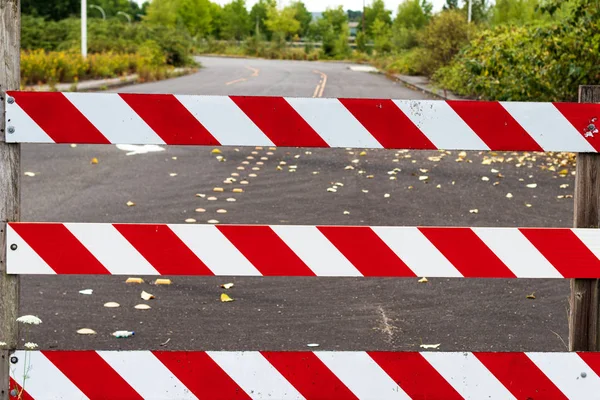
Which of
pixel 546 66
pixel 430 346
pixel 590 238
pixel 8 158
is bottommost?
pixel 430 346

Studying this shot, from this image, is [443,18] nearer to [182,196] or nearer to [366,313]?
[182,196]

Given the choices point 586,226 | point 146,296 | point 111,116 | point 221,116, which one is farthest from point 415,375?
point 146,296

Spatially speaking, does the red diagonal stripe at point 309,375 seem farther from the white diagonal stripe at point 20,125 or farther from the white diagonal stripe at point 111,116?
the white diagonal stripe at point 20,125

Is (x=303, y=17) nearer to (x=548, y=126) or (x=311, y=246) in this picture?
(x=548, y=126)

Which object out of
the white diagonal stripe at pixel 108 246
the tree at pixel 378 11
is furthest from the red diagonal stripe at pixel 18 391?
the tree at pixel 378 11

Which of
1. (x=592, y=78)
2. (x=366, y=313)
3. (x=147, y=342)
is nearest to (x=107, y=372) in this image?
(x=147, y=342)

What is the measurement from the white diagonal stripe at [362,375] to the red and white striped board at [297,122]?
77cm

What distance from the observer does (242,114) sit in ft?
10.9

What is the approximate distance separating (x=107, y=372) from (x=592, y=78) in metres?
13.4

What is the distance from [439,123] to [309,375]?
1036 mm

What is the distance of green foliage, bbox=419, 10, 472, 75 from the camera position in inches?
1225

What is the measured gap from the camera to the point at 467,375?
343 cm

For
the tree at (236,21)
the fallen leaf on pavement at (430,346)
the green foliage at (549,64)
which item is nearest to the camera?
the fallen leaf on pavement at (430,346)

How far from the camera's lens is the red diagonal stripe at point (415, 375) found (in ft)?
11.2
